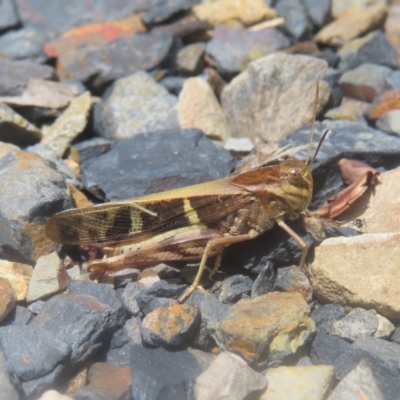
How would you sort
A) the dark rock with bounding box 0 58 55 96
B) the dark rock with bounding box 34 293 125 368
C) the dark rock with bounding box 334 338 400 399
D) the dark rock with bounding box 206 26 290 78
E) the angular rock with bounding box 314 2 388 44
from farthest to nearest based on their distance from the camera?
the angular rock with bounding box 314 2 388 44 → the dark rock with bounding box 206 26 290 78 → the dark rock with bounding box 0 58 55 96 → the dark rock with bounding box 34 293 125 368 → the dark rock with bounding box 334 338 400 399

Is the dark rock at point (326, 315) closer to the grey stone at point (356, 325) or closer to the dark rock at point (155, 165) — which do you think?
the grey stone at point (356, 325)

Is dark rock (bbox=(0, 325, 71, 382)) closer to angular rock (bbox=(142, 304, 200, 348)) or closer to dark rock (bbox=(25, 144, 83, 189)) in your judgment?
angular rock (bbox=(142, 304, 200, 348))

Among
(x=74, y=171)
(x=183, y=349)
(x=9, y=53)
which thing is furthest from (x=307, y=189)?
(x=9, y=53)

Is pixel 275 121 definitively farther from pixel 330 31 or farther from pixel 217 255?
pixel 330 31

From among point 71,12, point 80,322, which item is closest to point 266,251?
point 80,322

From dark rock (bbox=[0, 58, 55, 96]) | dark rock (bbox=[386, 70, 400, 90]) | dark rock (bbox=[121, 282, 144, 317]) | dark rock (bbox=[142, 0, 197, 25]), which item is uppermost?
dark rock (bbox=[142, 0, 197, 25])

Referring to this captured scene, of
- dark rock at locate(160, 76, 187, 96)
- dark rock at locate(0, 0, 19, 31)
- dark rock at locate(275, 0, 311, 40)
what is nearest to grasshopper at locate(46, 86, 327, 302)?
dark rock at locate(160, 76, 187, 96)

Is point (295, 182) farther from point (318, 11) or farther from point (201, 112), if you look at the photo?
point (318, 11)
